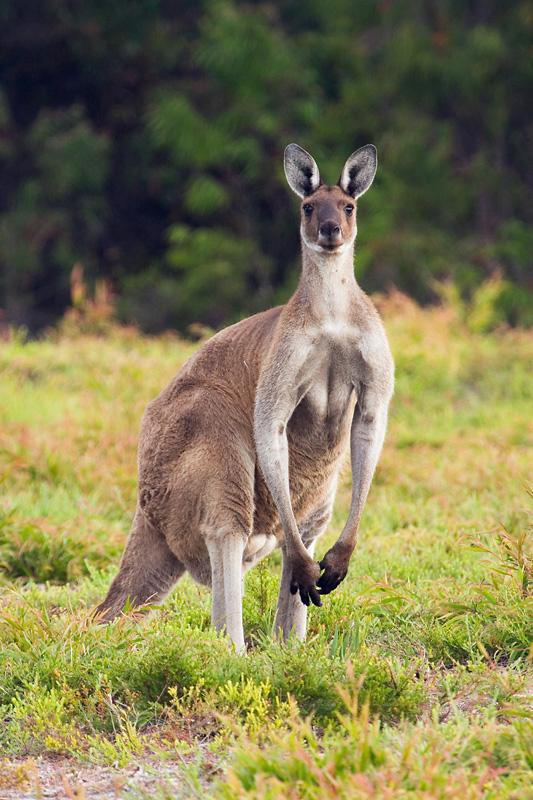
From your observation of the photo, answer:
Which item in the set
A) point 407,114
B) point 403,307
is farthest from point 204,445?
point 407,114

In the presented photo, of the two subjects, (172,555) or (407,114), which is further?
(407,114)

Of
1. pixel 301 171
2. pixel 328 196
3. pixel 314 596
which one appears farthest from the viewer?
pixel 301 171

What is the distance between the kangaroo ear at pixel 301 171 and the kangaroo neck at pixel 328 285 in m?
0.25

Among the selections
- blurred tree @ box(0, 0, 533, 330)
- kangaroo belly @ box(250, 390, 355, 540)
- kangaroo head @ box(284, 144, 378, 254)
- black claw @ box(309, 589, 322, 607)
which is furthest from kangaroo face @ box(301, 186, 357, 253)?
blurred tree @ box(0, 0, 533, 330)

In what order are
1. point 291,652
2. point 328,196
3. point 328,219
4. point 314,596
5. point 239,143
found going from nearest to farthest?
1. point 291,652
2. point 314,596
3. point 328,219
4. point 328,196
5. point 239,143

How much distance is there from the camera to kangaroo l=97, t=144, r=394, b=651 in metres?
4.10

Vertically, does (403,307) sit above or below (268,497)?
above

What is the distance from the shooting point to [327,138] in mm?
18203

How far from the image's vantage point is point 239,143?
17516mm

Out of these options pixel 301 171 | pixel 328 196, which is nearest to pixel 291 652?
pixel 328 196

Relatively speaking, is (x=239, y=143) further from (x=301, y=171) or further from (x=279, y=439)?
(x=279, y=439)

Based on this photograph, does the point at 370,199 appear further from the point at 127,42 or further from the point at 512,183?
the point at 127,42

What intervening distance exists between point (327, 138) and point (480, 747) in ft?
51.8

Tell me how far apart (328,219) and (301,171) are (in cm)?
31
